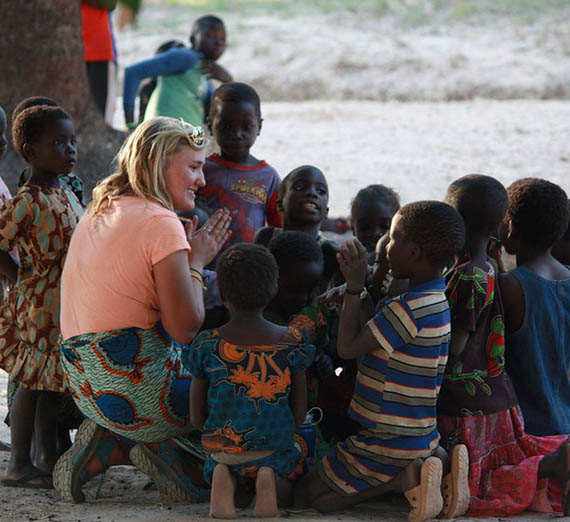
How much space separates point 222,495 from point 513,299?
1428mm

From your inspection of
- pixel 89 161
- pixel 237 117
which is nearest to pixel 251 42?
pixel 89 161

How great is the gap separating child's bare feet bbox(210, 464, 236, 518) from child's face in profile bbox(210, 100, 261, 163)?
202 cm

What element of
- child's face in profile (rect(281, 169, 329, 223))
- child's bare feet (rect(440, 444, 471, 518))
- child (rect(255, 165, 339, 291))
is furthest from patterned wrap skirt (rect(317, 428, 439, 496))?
child's face in profile (rect(281, 169, 329, 223))

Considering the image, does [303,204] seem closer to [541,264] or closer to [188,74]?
[541,264]

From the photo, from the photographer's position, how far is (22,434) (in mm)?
3910

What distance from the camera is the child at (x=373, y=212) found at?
4.36m

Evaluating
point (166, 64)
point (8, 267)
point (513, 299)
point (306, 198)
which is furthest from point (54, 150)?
point (166, 64)

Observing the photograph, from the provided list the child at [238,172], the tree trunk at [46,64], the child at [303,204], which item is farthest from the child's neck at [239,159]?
the tree trunk at [46,64]

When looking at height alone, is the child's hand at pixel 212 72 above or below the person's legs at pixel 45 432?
above

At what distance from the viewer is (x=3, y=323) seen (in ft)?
13.3

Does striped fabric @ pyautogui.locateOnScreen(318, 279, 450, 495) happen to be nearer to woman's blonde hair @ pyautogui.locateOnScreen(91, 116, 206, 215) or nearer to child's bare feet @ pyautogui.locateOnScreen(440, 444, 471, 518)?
child's bare feet @ pyautogui.locateOnScreen(440, 444, 471, 518)

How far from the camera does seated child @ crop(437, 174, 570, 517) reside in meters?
3.59

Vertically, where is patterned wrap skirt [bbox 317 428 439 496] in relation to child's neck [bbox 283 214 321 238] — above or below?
below

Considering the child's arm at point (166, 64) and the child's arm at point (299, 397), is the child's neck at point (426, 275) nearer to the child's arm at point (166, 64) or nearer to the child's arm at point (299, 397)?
the child's arm at point (299, 397)
